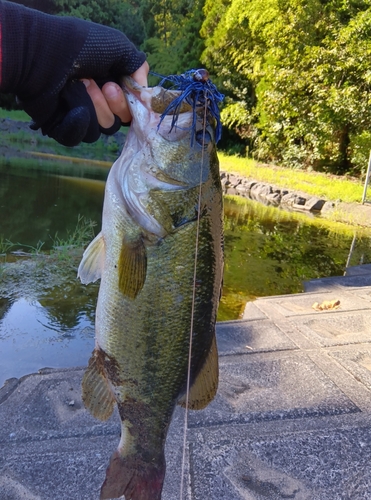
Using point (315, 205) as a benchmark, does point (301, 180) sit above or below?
above

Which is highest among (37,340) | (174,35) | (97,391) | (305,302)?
(174,35)

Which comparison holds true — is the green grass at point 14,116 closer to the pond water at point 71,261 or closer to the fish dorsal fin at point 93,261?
the pond water at point 71,261

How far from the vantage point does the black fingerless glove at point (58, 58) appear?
1693mm

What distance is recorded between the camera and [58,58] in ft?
5.57

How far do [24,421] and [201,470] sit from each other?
3.97 ft

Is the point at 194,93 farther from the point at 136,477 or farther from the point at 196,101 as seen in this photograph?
the point at 136,477

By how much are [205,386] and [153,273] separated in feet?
1.81

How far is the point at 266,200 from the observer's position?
51.5 ft

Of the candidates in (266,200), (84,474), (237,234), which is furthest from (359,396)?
(266,200)

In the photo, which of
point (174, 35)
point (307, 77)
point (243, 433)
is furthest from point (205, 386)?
point (174, 35)

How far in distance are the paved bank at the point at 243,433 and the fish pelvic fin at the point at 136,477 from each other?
2.33 feet

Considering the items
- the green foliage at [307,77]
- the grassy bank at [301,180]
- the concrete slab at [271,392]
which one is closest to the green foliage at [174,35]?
the green foliage at [307,77]

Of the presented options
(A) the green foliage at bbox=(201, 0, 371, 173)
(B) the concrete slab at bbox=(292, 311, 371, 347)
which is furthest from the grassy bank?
(B) the concrete slab at bbox=(292, 311, 371, 347)

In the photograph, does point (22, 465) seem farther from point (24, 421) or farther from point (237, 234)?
point (237, 234)
